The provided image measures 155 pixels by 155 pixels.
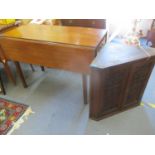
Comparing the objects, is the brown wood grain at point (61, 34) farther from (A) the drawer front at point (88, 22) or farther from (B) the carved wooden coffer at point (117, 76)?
(A) the drawer front at point (88, 22)

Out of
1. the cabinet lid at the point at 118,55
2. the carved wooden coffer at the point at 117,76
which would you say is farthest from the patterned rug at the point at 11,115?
the cabinet lid at the point at 118,55

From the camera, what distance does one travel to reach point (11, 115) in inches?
69.7

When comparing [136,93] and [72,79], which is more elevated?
[136,93]

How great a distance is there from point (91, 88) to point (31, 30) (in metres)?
1.06

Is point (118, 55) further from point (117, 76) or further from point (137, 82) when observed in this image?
point (137, 82)

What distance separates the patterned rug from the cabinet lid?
1.09 meters

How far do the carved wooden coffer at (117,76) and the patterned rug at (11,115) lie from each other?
82 cm

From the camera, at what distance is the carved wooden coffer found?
1257 mm

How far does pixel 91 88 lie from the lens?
139 cm

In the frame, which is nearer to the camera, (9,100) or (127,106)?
(127,106)

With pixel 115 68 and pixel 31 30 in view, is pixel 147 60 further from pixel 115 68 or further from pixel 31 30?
pixel 31 30

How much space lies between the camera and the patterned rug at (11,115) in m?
1.63

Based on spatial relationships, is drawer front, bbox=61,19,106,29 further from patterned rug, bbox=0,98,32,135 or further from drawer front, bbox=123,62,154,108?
patterned rug, bbox=0,98,32,135
